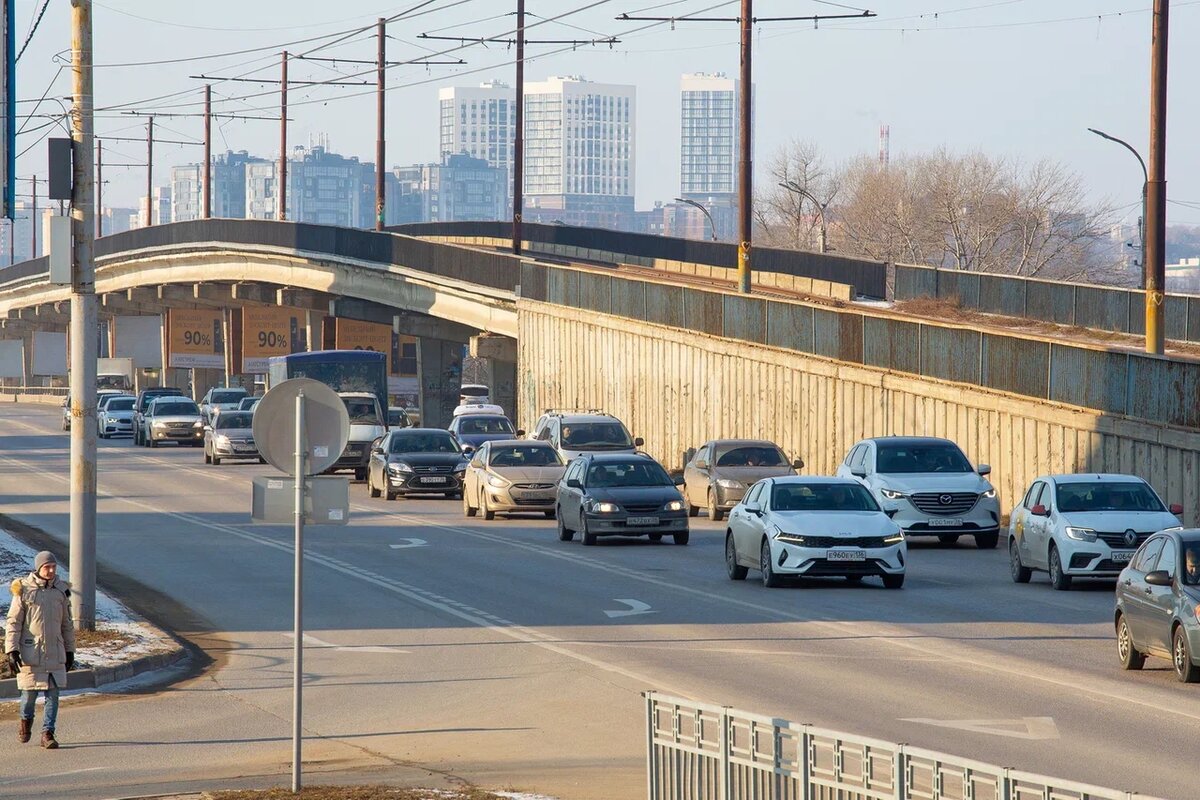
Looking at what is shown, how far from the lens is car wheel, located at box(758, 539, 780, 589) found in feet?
79.0

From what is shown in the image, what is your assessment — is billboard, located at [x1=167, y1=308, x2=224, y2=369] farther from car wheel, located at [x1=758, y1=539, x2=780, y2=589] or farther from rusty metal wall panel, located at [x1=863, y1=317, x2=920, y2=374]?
car wheel, located at [x1=758, y1=539, x2=780, y2=589]

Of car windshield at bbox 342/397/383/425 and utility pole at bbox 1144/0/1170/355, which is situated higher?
utility pole at bbox 1144/0/1170/355

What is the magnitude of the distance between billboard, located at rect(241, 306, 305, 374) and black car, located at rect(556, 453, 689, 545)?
59.4 m

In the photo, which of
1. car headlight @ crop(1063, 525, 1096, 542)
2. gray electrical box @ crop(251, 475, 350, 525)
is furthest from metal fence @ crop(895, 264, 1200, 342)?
gray electrical box @ crop(251, 475, 350, 525)

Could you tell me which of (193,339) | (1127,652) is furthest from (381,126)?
(1127,652)

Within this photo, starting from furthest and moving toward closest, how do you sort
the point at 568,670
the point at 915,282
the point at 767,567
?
1. the point at 915,282
2. the point at 767,567
3. the point at 568,670

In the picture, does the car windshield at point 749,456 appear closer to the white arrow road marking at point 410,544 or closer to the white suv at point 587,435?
the white suv at point 587,435

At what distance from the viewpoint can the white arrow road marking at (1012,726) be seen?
517 inches

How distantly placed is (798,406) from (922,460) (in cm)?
1371

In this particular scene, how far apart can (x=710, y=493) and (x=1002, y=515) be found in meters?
5.44

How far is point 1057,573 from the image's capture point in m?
24.0

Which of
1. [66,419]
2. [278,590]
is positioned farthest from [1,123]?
[66,419]

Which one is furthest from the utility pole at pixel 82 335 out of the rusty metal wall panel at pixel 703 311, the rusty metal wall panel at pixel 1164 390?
the rusty metal wall panel at pixel 703 311

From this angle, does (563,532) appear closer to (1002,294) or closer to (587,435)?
(587,435)
